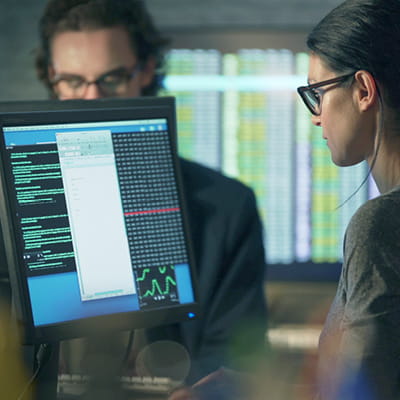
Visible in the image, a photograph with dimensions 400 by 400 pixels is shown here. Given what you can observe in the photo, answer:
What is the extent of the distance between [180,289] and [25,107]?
0.31m

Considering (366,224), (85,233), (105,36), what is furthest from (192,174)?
(366,224)

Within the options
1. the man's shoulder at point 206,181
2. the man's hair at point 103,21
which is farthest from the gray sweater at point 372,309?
the man's hair at point 103,21

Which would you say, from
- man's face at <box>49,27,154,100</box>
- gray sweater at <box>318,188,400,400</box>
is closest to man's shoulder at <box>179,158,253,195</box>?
man's face at <box>49,27,154,100</box>

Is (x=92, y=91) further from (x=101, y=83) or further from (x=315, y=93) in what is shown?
(x=315, y=93)

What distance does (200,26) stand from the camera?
1.99 m

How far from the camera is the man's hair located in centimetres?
151

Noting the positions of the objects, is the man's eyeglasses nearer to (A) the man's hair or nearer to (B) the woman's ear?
(A) the man's hair

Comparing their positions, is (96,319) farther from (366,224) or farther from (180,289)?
(366,224)

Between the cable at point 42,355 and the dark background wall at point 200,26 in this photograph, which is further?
the dark background wall at point 200,26

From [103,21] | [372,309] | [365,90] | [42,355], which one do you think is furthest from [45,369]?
[103,21]

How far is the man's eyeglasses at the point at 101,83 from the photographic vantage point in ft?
4.79

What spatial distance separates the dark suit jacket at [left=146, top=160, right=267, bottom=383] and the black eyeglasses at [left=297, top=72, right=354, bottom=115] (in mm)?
490

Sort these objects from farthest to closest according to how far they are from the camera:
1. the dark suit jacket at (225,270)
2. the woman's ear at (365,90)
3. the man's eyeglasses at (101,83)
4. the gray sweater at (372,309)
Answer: the man's eyeglasses at (101,83)
the dark suit jacket at (225,270)
the woman's ear at (365,90)
the gray sweater at (372,309)

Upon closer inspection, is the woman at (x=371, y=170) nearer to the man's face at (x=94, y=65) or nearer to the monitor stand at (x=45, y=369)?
the monitor stand at (x=45, y=369)
